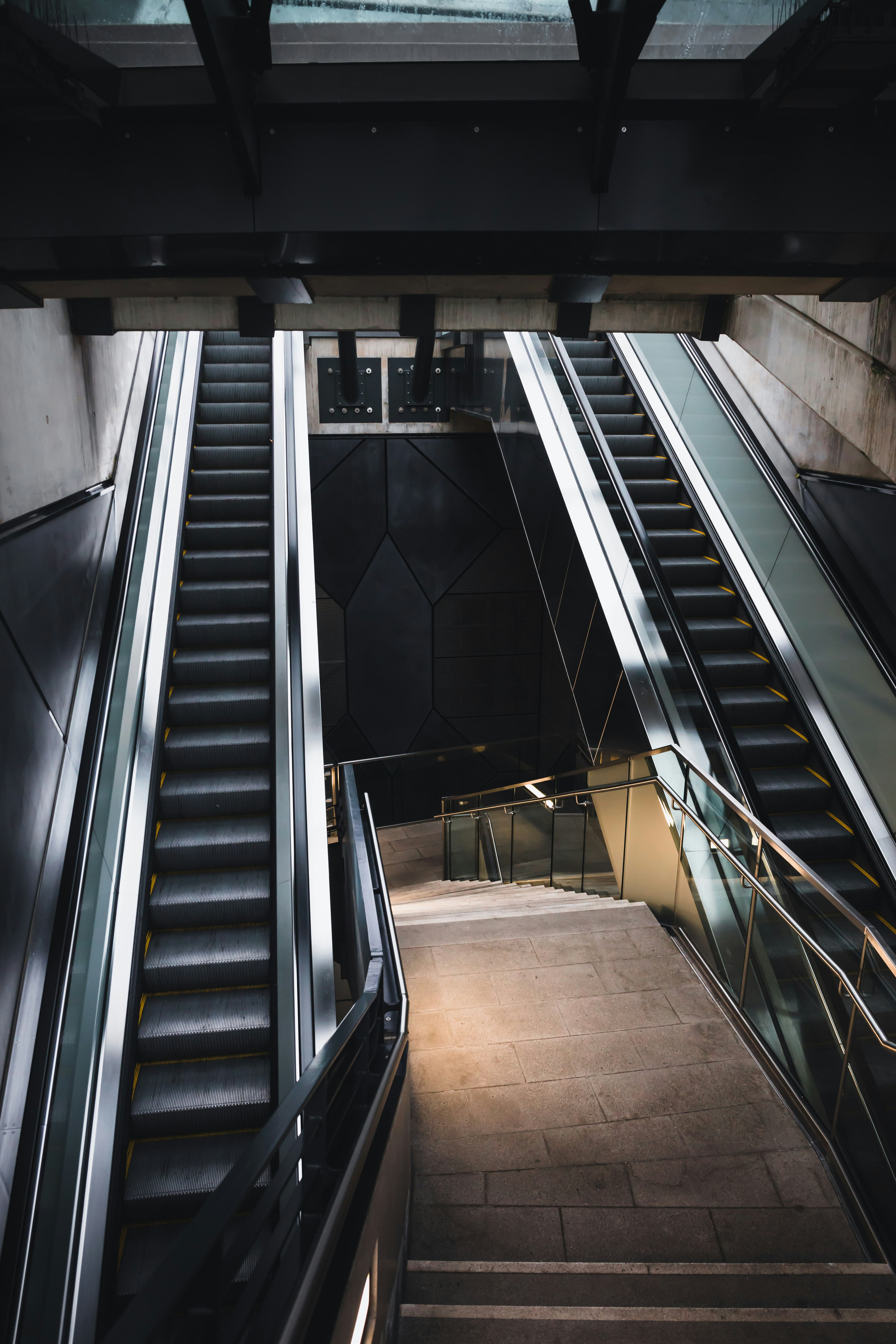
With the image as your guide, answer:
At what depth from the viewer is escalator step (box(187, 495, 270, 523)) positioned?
618cm

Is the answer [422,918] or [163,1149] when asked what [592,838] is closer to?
[422,918]

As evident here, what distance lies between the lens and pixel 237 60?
6.93 feet

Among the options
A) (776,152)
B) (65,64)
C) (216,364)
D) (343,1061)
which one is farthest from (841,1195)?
(216,364)

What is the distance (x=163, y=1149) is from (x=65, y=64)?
3678mm

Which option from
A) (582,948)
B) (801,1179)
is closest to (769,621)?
(582,948)

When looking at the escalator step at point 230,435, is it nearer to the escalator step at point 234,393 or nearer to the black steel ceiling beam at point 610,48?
the escalator step at point 234,393

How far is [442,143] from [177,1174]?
12.2 feet

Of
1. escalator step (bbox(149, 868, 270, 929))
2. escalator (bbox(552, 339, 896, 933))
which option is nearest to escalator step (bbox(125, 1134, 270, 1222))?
escalator step (bbox(149, 868, 270, 929))

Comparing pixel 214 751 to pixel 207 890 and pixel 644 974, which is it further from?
pixel 644 974

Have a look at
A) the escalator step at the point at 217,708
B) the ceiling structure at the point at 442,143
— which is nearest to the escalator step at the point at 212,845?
the escalator step at the point at 217,708

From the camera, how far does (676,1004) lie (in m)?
4.08

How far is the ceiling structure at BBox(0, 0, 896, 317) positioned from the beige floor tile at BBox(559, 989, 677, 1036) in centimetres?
317

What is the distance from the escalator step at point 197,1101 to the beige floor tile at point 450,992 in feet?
2.80

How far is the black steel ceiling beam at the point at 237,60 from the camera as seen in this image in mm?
1856
